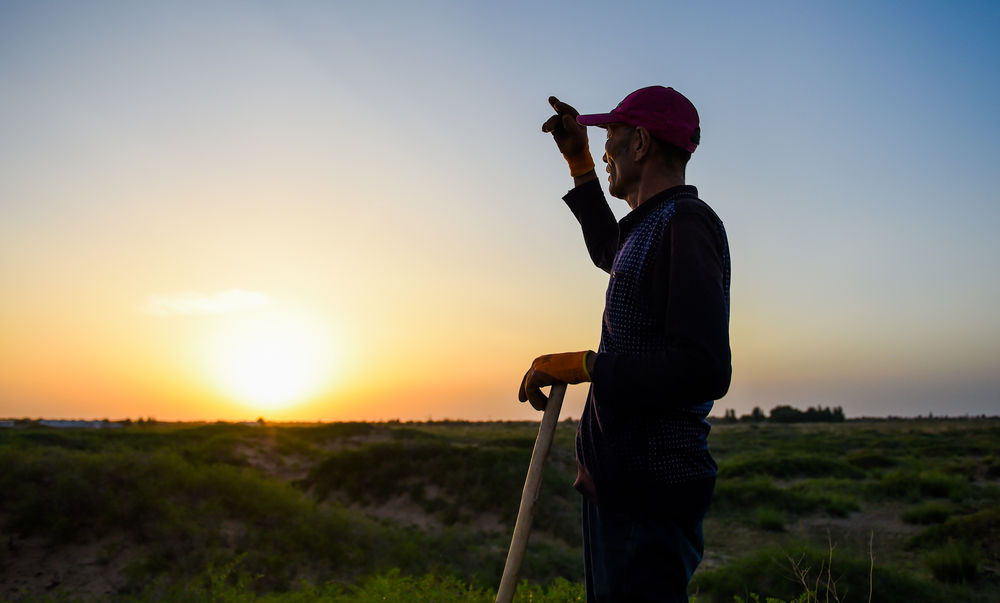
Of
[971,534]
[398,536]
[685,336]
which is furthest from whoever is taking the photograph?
[398,536]

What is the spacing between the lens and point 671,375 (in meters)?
1.48

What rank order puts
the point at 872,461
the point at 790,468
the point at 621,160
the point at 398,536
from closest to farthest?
the point at 621,160, the point at 398,536, the point at 790,468, the point at 872,461

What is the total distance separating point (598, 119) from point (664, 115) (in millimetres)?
246

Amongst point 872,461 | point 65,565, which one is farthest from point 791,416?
point 65,565

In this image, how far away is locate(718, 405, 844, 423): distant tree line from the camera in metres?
66.7

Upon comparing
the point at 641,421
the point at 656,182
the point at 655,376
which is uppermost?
the point at 656,182

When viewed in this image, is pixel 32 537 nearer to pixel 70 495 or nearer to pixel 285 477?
pixel 70 495

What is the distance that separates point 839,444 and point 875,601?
2800 centimetres

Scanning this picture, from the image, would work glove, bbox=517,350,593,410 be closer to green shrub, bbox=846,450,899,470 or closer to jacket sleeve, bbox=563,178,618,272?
jacket sleeve, bbox=563,178,618,272

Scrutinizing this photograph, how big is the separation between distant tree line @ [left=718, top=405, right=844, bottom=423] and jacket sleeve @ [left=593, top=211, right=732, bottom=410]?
7020cm

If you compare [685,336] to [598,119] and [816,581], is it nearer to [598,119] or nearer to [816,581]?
[598,119]

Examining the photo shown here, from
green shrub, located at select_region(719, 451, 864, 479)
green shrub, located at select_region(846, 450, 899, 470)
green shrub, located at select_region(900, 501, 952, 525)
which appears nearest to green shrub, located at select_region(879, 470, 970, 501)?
green shrub, located at select_region(900, 501, 952, 525)

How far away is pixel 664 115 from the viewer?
5.89ft

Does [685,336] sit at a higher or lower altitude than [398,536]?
higher
